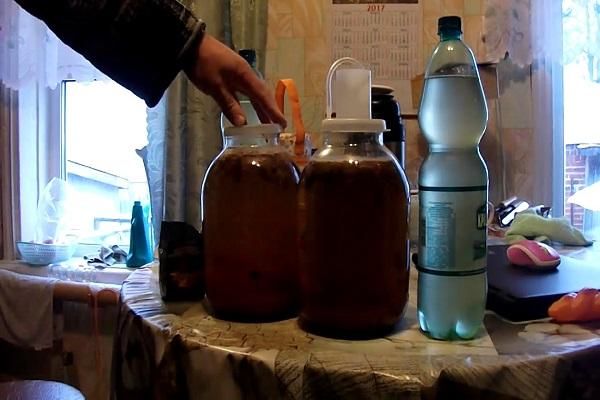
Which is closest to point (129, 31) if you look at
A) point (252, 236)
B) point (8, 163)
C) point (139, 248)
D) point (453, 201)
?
point (252, 236)

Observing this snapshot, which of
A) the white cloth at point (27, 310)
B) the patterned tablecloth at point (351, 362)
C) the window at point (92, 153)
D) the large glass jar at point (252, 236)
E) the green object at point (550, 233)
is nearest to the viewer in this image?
the patterned tablecloth at point (351, 362)

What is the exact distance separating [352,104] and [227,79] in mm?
182

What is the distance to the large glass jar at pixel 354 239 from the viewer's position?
566mm

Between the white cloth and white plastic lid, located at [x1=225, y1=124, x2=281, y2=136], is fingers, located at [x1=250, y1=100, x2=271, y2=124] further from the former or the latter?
the white cloth

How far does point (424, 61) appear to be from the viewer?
203cm

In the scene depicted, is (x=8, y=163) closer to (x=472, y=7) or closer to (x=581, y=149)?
(x=472, y=7)

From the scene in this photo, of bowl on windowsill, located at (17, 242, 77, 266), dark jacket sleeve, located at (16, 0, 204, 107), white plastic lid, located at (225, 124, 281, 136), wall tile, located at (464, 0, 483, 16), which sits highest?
wall tile, located at (464, 0, 483, 16)

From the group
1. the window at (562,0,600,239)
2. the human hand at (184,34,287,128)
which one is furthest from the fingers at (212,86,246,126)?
the window at (562,0,600,239)

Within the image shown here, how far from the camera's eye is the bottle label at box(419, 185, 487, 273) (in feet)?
1.85

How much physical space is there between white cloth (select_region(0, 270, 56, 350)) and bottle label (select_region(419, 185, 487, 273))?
5.51ft

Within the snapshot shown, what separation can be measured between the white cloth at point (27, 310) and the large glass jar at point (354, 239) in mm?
1607

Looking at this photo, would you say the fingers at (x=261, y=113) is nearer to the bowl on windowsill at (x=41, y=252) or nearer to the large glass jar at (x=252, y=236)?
the large glass jar at (x=252, y=236)

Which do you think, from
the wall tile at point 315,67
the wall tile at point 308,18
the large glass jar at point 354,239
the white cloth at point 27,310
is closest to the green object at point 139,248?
the white cloth at point 27,310

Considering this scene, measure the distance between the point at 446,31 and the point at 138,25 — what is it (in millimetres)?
345
